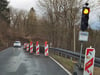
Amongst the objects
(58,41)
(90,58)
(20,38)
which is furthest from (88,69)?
(20,38)

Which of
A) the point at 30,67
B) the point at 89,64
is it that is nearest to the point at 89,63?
the point at 89,64

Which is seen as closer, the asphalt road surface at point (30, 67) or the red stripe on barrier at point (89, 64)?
the red stripe on barrier at point (89, 64)

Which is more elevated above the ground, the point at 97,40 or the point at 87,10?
the point at 87,10

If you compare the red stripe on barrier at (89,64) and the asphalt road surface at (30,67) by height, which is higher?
the red stripe on barrier at (89,64)

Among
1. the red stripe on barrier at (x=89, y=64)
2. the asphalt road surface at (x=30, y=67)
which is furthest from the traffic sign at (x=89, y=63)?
the asphalt road surface at (x=30, y=67)

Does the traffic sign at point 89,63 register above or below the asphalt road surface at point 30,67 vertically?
above

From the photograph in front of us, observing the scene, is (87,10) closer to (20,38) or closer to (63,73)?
(63,73)

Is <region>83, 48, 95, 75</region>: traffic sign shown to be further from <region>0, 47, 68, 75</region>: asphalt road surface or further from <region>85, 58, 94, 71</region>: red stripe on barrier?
<region>0, 47, 68, 75</region>: asphalt road surface

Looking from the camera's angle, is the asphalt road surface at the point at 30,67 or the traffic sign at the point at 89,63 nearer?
the traffic sign at the point at 89,63

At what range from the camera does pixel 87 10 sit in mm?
9922

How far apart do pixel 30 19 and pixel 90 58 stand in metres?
76.8

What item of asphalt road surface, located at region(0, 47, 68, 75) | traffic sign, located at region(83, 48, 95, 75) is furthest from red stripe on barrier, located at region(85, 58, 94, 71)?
asphalt road surface, located at region(0, 47, 68, 75)

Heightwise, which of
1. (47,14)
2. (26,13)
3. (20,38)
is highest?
(26,13)

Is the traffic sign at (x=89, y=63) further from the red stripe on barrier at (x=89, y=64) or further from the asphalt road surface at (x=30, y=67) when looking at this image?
the asphalt road surface at (x=30, y=67)
